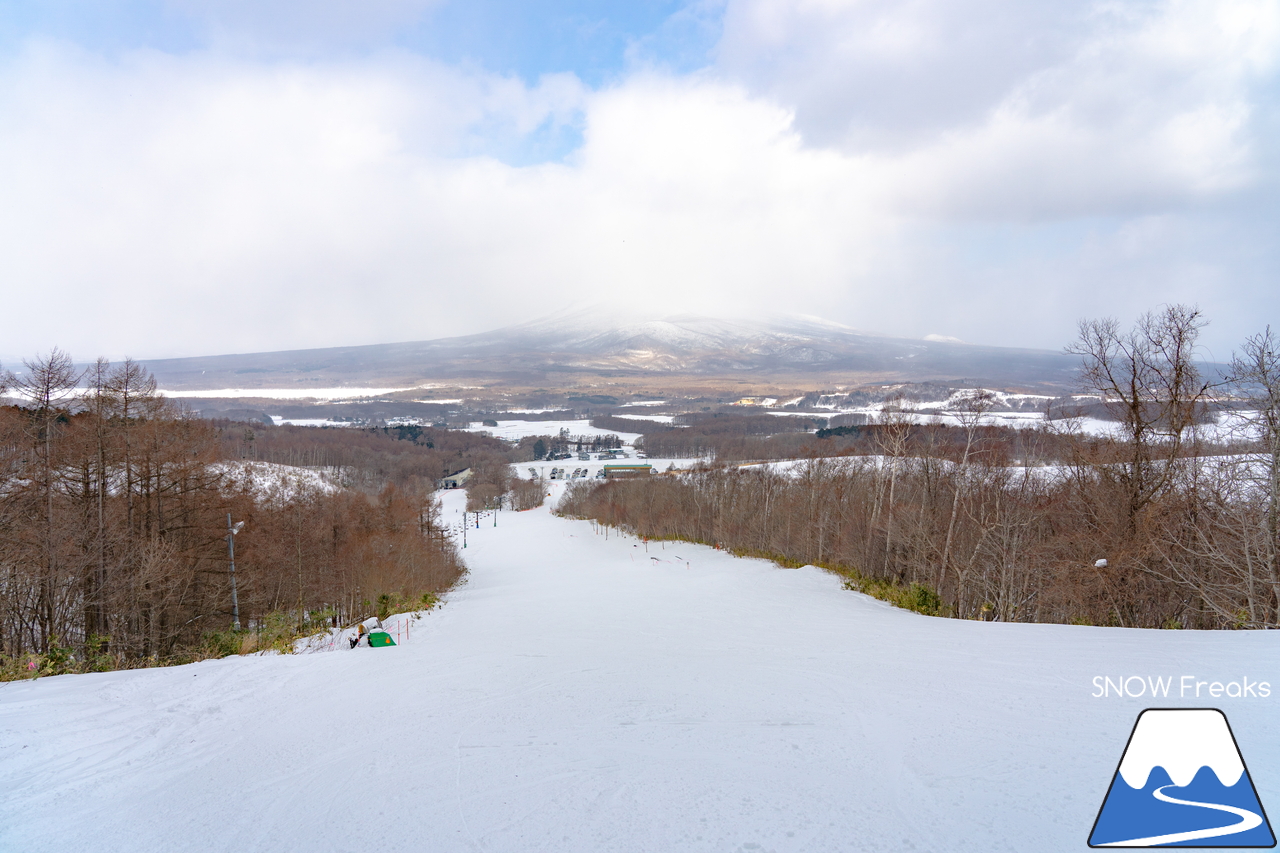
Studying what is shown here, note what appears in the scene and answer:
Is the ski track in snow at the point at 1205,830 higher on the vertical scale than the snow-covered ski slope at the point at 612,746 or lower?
higher

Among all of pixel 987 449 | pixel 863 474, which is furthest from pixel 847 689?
pixel 863 474

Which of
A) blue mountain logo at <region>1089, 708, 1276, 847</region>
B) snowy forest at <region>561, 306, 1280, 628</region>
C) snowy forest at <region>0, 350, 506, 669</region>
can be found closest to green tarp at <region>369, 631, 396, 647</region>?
snowy forest at <region>0, 350, 506, 669</region>

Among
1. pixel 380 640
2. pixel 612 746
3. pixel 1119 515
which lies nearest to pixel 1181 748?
pixel 612 746

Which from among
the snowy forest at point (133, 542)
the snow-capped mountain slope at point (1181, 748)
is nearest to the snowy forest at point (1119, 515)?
the snow-capped mountain slope at point (1181, 748)

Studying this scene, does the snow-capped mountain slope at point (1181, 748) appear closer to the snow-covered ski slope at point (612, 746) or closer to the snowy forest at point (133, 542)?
the snow-covered ski slope at point (612, 746)

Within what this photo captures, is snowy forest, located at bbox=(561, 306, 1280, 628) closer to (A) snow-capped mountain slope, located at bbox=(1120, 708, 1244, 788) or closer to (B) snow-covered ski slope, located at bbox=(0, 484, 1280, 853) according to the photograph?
(B) snow-covered ski slope, located at bbox=(0, 484, 1280, 853)

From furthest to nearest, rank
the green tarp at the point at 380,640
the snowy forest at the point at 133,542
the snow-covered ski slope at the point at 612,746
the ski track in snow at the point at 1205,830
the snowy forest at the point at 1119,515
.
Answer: the snowy forest at the point at 133,542 < the snowy forest at the point at 1119,515 < the green tarp at the point at 380,640 < the snow-covered ski slope at the point at 612,746 < the ski track in snow at the point at 1205,830
